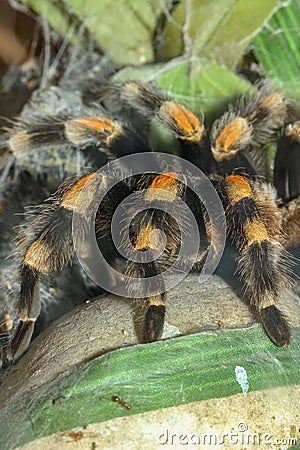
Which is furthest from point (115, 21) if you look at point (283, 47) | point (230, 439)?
point (230, 439)

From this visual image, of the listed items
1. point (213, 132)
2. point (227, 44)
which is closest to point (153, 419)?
point (213, 132)

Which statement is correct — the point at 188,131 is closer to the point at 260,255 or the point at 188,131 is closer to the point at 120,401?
the point at 260,255

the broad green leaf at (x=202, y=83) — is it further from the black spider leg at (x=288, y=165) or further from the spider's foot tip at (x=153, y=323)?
the spider's foot tip at (x=153, y=323)

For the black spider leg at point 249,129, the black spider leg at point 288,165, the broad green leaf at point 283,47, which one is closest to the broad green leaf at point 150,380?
the black spider leg at point 249,129

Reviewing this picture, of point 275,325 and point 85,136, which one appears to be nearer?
point 275,325

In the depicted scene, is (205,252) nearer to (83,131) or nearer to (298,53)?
(83,131)

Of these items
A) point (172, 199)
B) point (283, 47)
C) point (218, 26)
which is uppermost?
point (218, 26)

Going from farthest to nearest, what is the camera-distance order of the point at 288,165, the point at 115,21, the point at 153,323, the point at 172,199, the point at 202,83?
the point at 115,21 < the point at 202,83 < the point at 288,165 < the point at 172,199 < the point at 153,323
